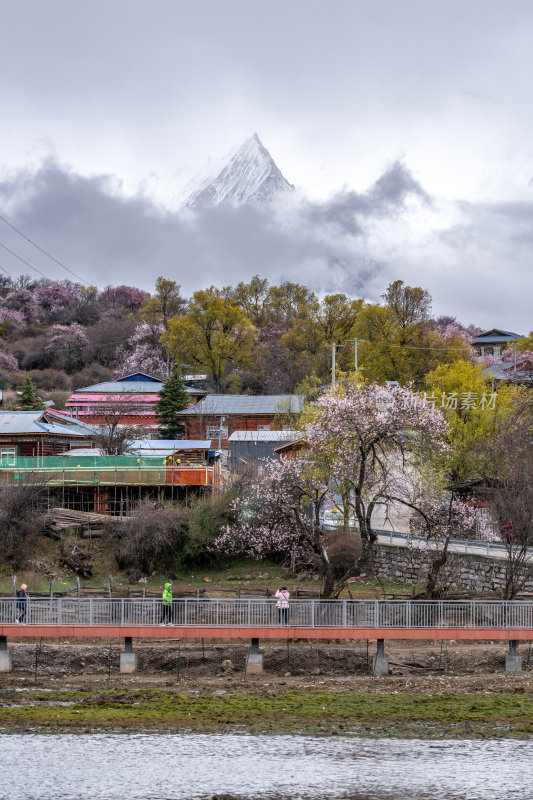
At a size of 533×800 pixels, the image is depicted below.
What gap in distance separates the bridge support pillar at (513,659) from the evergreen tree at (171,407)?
51.8 metres

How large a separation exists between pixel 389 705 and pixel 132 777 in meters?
8.58

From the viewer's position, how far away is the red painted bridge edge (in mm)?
32156

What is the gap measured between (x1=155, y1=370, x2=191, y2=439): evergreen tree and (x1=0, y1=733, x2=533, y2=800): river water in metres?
58.6

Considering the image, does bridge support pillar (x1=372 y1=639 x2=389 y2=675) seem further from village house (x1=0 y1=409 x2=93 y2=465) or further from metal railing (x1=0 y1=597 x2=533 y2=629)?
village house (x1=0 y1=409 x2=93 y2=465)

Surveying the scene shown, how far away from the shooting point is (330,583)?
38.4 meters

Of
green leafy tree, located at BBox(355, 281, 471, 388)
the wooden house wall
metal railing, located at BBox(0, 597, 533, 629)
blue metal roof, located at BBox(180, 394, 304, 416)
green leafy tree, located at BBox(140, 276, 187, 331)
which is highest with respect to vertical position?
green leafy tree, located at BBox(140, 276, 187, 331)

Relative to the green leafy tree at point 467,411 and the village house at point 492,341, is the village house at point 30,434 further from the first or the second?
the village house at point 492,341

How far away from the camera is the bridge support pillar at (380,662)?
3219 centimetres

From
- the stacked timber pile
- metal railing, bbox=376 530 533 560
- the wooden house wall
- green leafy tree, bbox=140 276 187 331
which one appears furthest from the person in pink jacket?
green leafy tree, bbox=140 276 187 331

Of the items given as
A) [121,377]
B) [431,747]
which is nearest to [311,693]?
[431,747]

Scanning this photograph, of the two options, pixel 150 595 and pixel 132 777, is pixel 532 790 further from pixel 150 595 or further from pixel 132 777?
pixel 150 595

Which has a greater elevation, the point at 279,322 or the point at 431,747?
the point at 279,322

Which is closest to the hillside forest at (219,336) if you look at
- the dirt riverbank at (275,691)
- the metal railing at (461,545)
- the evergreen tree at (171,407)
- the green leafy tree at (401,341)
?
the green leafy tree at (401,341)

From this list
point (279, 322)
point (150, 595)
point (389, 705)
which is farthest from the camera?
point (279, 322)
